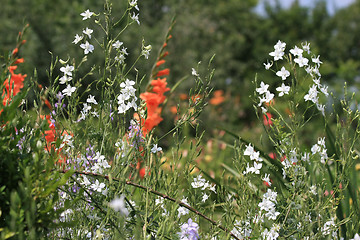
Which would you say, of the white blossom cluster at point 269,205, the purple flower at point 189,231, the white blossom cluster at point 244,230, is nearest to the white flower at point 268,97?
the white blossom cluster at point 269,205

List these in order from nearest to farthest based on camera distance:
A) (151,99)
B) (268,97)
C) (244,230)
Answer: (244,230), (268,97), (151,99)

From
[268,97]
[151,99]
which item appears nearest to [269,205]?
[268,97]

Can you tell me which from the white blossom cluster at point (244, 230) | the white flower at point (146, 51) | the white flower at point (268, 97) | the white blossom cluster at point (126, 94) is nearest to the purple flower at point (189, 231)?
the white blossom cluster at point (244, 230)

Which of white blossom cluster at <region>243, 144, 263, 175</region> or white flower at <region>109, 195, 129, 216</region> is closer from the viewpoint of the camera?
white flower at <region>109, 195, 129, 216</region>

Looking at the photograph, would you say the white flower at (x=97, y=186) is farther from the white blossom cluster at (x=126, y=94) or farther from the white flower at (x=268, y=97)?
the white flower at (x=268, y=97)

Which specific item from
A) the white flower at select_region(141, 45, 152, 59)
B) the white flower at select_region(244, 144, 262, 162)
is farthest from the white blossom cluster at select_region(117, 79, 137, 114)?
the white flower at select_region(244, 144, 262, 162)

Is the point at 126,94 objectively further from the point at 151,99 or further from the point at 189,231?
the point at 151,99

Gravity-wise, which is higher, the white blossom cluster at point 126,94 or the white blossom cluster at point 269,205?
the white blossom cluster at point 126,94

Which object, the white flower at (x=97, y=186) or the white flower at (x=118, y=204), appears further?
the white flower at (x=97, y=186)

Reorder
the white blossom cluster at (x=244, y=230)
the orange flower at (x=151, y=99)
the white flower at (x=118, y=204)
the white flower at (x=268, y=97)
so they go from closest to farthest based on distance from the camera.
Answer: the white flower at (x=118, y=204) < the white blossom cluster at (x=244, y=230) < the white flower at (x=268, y=97) < the orange flower at (x=151, y=99)

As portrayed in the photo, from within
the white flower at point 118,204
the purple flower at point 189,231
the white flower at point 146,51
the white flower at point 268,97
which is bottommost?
the white flower at point 118,204

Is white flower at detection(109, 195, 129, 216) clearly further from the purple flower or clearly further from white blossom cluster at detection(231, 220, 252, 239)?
white blossom cluster at detection(231, 220, 252, 239)

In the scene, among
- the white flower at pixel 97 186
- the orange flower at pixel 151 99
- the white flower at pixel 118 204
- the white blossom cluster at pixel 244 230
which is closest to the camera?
the white flower at pixel 118 204

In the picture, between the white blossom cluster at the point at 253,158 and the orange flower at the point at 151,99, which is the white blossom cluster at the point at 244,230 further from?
the orange flower at the point at 151,99
